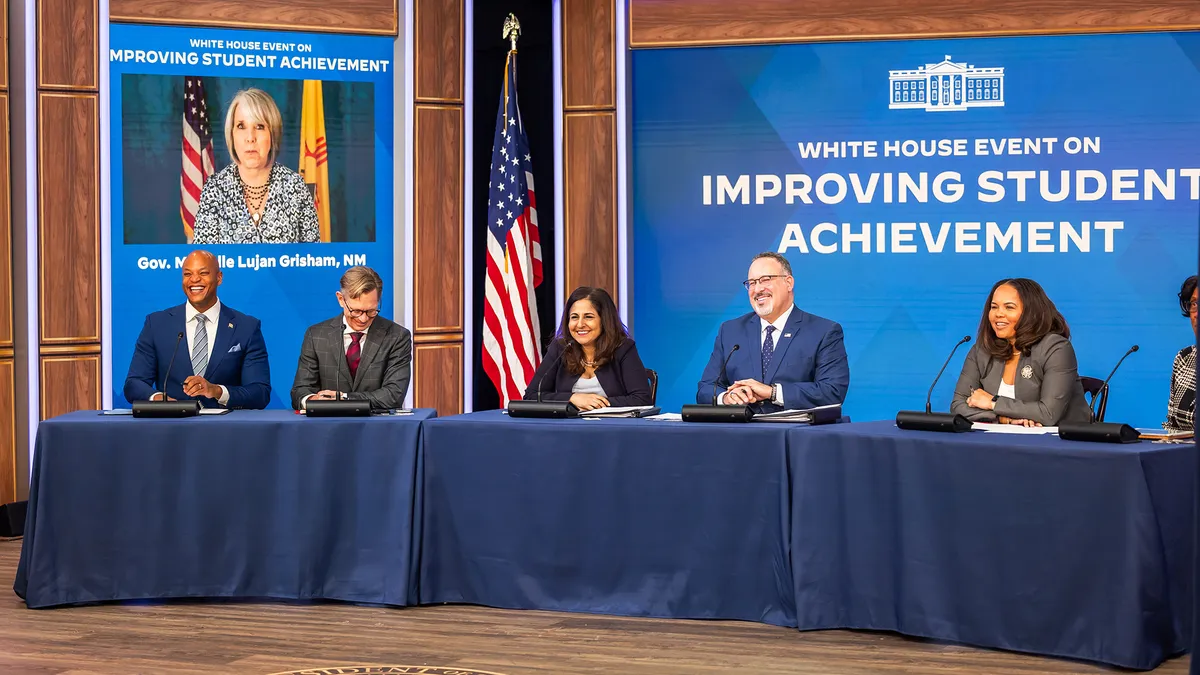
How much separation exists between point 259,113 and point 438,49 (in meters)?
0.92

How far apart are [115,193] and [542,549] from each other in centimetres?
309

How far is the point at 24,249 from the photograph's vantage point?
19.4ft

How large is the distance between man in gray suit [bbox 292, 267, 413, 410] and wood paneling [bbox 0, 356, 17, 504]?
1.93 m

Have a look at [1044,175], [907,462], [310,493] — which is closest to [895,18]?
[1044,175]

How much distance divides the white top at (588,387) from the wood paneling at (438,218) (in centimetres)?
169

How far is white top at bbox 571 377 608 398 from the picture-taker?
4.73 m

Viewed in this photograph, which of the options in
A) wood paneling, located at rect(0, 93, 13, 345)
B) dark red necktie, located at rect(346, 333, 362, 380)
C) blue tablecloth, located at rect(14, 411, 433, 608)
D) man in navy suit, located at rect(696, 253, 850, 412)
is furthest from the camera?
wood paneling, located at rect(0, 93, 13, 345)

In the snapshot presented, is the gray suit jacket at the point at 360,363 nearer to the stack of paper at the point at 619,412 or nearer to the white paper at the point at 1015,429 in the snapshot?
the stack of paper at the point at 619,412

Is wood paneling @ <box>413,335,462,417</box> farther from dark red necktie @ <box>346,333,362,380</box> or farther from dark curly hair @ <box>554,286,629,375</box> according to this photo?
dark curly hair @ <box>554,286,629,375</box>

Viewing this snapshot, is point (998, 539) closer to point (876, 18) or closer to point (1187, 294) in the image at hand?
point (1187, 294)

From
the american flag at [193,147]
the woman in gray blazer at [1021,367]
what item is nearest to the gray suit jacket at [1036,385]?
the woman in gray blazer at [1021,367]

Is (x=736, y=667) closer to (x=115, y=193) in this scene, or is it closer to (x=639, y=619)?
(x=639, y=619)

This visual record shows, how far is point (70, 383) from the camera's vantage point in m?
5.96

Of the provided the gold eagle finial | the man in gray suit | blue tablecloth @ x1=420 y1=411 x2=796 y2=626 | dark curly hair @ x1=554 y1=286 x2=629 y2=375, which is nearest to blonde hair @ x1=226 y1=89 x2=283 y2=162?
the gold eagle finial
